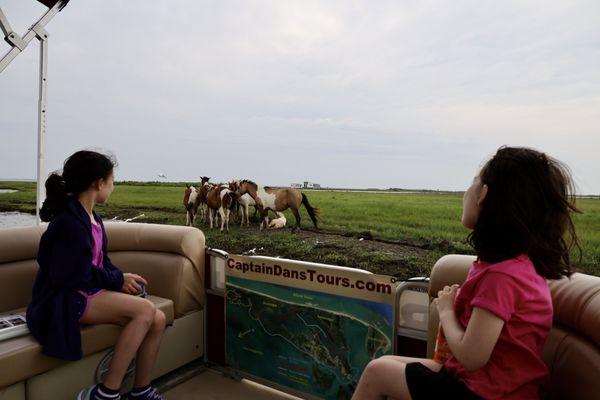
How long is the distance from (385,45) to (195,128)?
1691 mm

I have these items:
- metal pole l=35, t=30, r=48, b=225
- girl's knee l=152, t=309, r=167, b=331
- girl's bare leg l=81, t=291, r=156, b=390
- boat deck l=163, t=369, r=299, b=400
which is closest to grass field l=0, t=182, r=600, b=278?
metal pole l=35, t=30, r=48, b=225

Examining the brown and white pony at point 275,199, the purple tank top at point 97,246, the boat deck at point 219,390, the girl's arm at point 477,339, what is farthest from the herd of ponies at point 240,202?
the girl's arm at point 477,339

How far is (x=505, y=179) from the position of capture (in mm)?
998

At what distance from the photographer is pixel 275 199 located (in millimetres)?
2932

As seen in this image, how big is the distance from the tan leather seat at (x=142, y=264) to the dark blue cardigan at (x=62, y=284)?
170 millimetres

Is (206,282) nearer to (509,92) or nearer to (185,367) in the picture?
(185,367)

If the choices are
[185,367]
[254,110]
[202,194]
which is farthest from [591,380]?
[202,194]

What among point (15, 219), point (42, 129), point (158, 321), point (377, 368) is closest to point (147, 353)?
point (158, 321)

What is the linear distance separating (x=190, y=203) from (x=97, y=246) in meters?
1.55

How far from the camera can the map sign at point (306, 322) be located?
6.12 ft

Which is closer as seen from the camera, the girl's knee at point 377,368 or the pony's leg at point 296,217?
the girl's knee at point 377,368

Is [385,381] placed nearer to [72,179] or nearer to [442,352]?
[442,352]

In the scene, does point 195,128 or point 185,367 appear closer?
point 185,367

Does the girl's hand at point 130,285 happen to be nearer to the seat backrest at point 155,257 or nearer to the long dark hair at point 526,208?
the seat backrest at point 155,257
